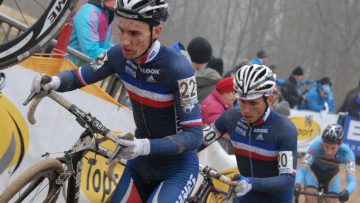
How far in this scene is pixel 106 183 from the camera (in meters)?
6.95

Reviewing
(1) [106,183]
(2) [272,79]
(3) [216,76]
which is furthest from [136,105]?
(3) [216,76]

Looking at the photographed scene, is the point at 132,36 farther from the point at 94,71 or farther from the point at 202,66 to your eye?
the point at 202,66

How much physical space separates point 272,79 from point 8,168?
2.59m

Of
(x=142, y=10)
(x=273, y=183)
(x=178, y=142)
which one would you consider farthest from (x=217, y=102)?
(x=142, y=10)

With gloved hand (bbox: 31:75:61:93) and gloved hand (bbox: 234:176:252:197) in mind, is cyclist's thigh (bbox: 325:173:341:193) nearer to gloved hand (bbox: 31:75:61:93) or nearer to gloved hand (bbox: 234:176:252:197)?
gloved hand (bbox: 234:176:252:197)

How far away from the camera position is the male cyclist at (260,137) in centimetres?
580

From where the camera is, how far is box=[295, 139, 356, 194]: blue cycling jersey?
10.1m

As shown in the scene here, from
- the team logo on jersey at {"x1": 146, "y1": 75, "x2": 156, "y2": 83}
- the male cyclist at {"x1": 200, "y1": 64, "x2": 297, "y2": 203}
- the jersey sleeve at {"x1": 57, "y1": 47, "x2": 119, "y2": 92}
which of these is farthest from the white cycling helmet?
the jersey sleeve at {"x1": 57, "y1": 47, "x2": 119, "y2": 92}

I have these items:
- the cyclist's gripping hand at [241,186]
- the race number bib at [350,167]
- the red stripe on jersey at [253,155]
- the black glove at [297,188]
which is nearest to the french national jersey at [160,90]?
the cyclist's gripping hand at [241,186]

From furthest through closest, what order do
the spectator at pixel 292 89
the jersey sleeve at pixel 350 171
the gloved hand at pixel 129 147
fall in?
the spectator at pixel 292 89 < the jersey sleeve at pixel 350 171 < the gloved hand at pixel 129 147

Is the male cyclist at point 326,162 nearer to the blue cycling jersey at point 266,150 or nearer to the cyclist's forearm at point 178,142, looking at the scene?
the blue cycling jersey at point 266,150

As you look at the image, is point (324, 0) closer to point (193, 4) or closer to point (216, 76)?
point (193, 4)

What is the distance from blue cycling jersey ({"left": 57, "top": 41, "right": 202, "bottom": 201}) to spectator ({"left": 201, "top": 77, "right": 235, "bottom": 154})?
282cm

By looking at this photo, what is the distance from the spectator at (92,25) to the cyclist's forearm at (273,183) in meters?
2.66
